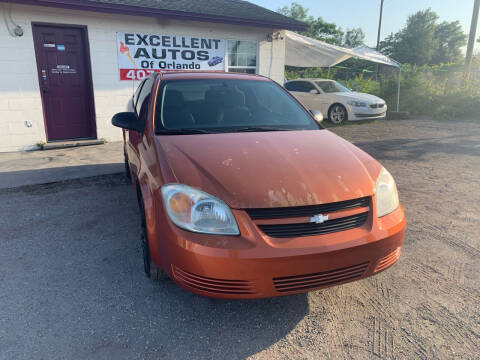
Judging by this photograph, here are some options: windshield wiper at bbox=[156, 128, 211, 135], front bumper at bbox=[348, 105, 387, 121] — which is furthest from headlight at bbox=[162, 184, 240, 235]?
front bumper at bbox=[348, 105, 387, 121]

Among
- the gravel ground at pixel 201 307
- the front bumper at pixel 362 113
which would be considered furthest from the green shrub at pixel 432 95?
the gravel ground at pixel 201 307

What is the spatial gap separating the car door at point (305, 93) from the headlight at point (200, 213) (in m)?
10.8

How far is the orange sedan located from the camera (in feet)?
6.47

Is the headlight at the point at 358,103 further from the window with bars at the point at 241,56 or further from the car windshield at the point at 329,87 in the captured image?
the window with bars at the point at 241,56

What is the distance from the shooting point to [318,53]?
13570mm

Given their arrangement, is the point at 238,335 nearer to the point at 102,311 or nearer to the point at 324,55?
the point at 102,311

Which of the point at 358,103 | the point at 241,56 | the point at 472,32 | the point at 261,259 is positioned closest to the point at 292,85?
the point at 358,103

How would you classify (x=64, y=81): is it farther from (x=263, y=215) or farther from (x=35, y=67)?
(x=263, y=215)

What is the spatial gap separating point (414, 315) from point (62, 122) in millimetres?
7861

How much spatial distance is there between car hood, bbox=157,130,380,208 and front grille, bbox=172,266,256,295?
16.9 inches

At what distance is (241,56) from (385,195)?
8396 millimetres

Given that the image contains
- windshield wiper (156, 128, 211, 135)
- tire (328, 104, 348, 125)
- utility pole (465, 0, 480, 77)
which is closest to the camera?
windshield wiper (156, 128, 211, 135)

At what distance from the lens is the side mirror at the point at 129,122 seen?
10.4ft

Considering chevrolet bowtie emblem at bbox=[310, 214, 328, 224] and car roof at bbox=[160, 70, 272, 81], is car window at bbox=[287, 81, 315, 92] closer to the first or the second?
car roof at bbox=[160, 70, 272, 81]
